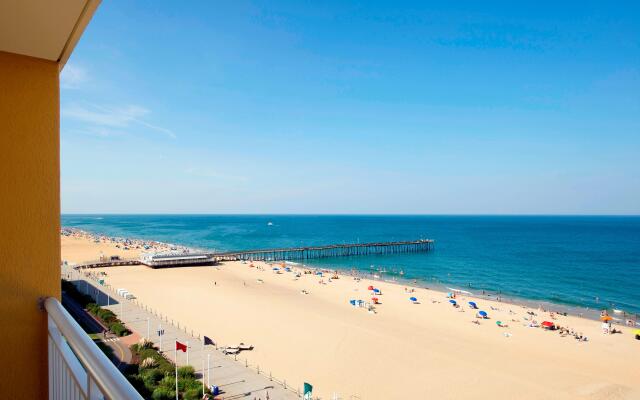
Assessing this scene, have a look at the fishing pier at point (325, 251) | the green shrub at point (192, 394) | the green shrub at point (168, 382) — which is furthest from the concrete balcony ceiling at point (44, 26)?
the fishing pier at point (325, 251)

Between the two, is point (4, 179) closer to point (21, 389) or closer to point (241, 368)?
point (21, 389)

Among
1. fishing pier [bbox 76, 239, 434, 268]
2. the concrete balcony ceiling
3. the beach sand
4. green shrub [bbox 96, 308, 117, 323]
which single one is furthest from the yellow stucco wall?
fishing pier [bbox 76, 239, 434, 268]

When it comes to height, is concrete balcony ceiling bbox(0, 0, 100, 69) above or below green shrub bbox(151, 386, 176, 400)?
above

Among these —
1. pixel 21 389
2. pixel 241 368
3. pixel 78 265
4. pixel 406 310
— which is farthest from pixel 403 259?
pixel 21 389

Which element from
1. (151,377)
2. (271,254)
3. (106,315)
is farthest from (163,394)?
(271,254)

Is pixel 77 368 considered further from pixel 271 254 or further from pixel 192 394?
pixel 271 254

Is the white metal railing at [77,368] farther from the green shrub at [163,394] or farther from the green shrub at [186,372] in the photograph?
the green shrub at [186,372]

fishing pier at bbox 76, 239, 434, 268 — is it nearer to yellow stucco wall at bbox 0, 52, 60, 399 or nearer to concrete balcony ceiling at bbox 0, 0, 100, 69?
yellow stucco wall at bbox 0, 52, 60, 399

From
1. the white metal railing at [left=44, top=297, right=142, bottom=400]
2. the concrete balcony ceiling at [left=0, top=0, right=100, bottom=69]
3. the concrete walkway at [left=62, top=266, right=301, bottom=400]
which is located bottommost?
the concrete walkway at [left=62, top=266, right=301, bottom=400]

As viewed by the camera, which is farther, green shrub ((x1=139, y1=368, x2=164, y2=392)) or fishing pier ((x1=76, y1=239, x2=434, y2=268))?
fishing pier ((x1=76, y1=239, x2=434, y2=268))
